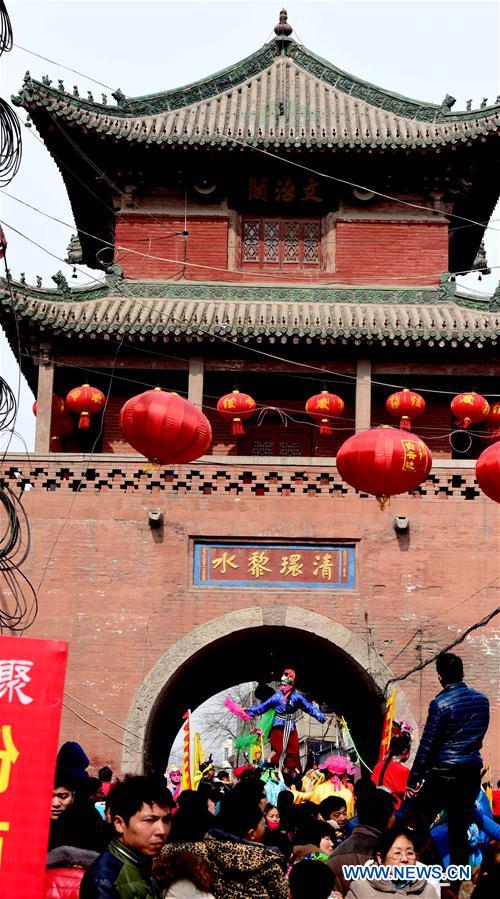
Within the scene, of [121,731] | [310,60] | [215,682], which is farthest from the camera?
[310,60]

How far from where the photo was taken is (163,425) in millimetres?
11969

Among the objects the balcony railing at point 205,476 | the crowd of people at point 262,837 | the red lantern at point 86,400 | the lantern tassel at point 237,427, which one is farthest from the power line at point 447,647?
the crowd of people at point 262,837

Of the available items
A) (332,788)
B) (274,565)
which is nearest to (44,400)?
(274,565)

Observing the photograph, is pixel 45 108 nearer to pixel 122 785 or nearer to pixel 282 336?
pixel 282 336

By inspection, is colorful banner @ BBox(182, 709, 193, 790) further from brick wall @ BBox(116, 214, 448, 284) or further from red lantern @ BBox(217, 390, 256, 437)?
brick wall @ BBox(116, 214, 448, 284)

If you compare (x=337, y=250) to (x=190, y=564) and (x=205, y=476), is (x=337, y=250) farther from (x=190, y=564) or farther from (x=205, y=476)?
(x=190, y=564)

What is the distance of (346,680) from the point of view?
664 inches

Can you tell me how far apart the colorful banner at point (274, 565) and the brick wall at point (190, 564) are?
11cm

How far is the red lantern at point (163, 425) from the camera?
12.0 meters

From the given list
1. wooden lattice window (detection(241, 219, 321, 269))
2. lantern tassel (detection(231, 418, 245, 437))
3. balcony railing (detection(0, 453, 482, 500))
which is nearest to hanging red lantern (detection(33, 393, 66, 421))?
balcony railing (detection(0, 453, 482, 500))

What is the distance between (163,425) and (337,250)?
670 cm

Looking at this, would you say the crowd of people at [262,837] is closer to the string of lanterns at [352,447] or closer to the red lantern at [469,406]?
the string of lanterns at [352,447]

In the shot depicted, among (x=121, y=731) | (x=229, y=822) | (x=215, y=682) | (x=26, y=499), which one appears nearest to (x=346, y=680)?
(x=215, y=682)

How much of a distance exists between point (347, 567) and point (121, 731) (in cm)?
315
